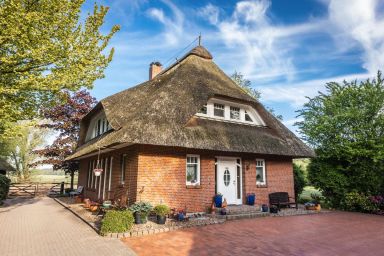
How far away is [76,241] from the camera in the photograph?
764 cm

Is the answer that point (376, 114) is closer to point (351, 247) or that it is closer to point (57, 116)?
point (351, 247)

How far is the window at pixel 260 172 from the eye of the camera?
15.4 m

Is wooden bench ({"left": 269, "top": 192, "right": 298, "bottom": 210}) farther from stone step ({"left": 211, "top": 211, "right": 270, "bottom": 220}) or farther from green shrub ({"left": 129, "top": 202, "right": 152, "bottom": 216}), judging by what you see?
green shrub ({"left": 129, "top": 202, "right": 152, "bottom": 216})

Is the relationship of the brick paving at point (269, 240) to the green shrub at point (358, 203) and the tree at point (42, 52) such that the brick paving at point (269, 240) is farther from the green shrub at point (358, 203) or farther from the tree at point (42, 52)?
the tree at point (42, 52)

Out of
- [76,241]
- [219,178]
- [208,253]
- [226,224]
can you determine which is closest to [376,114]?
[219,178]

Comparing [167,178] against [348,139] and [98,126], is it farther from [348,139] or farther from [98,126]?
[348,139]

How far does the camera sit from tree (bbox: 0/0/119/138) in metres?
9.22

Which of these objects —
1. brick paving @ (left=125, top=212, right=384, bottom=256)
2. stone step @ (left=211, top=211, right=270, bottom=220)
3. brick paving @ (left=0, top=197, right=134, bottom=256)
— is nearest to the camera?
brick paving @ (left=0, top=197, right=134, bottom=256)

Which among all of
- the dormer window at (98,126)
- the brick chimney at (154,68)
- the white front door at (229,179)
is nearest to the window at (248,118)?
the white front door at (229,179)

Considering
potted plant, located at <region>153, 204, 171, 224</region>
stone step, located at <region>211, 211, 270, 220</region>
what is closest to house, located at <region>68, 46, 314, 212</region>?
potted plant, located at <region>153, 204, 171, 224</region>

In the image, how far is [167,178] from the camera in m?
11.9

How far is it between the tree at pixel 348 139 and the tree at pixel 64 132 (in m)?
21.1

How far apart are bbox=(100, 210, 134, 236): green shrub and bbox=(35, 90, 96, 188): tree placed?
62.4ft

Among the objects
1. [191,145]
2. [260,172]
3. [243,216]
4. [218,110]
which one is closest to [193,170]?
[191,145]
